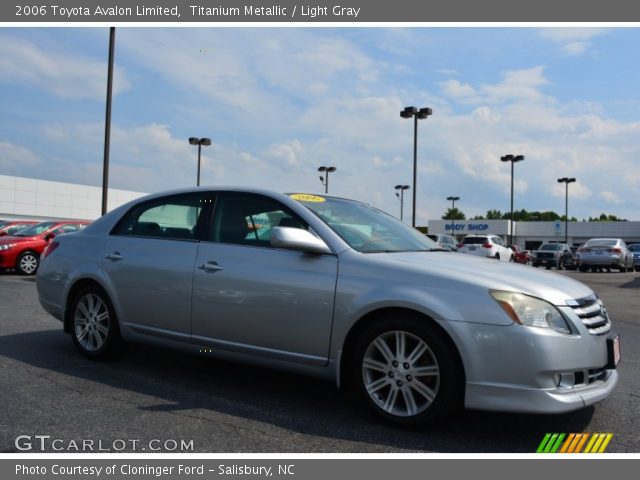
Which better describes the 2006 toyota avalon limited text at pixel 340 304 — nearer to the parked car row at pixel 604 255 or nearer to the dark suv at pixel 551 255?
the parked car row at pixel 604 255

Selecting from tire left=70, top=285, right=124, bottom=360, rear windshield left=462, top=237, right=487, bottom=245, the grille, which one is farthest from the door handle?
rear windshield left=462, top=237, right=487, bottom=245

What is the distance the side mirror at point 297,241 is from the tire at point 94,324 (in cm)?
207

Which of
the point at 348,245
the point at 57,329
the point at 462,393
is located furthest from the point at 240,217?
the point at 57,329

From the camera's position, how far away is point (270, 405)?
4383 mm

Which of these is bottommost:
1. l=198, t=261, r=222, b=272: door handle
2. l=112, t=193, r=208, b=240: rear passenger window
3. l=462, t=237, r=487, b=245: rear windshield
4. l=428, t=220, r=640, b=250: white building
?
l=198, t=261, r=222, b=272: door handle

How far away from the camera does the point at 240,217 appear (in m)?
4.92

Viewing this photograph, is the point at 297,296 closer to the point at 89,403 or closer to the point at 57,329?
the point at 89,403

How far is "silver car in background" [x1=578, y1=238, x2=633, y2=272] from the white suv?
3.30m

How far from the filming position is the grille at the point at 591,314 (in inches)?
149

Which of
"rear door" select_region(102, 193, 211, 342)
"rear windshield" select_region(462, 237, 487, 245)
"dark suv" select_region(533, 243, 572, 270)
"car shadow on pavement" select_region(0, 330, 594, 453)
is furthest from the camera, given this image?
"dark suv" select_region(533, 243, 572, 270)

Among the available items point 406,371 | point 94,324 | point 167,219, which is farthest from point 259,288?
point 94,324

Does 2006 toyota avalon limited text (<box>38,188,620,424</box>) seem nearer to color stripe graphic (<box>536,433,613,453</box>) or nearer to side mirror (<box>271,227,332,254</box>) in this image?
side mirror (<box>271,227,332,254</box>)

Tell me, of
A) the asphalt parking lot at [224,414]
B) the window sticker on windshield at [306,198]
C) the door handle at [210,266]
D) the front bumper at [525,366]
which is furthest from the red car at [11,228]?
the front bumper at [525,366]

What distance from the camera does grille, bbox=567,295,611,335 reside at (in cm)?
378
